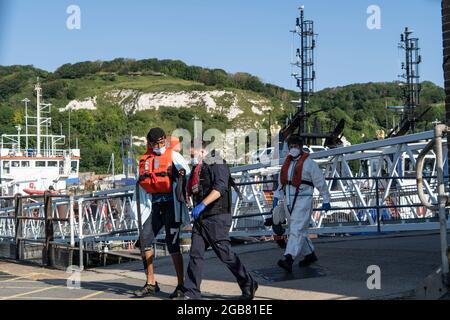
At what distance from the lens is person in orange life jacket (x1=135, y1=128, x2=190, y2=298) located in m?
7.21

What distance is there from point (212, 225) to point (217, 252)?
264 mm

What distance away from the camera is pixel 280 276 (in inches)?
323

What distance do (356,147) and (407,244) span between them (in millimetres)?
4445

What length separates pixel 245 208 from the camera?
18.1 meters

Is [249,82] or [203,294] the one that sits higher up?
[249,82]

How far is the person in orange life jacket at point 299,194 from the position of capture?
8.23 meters

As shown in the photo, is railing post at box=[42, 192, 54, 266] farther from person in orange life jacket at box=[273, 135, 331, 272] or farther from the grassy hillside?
the grassy hillside

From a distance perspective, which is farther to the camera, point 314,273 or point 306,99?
point 306,99

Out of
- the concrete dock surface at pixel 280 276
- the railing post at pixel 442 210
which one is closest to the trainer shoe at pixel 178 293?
the concrete dock surface at pixel 280 276

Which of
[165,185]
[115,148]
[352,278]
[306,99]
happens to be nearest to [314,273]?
[352,278]

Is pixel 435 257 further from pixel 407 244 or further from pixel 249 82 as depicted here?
pixel 249 82

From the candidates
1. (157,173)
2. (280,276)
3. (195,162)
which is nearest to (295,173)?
(280,276)

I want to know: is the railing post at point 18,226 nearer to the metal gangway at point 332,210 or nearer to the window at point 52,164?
the metal gangway at point 332,210

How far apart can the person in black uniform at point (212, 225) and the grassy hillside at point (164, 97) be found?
57.6 metres
